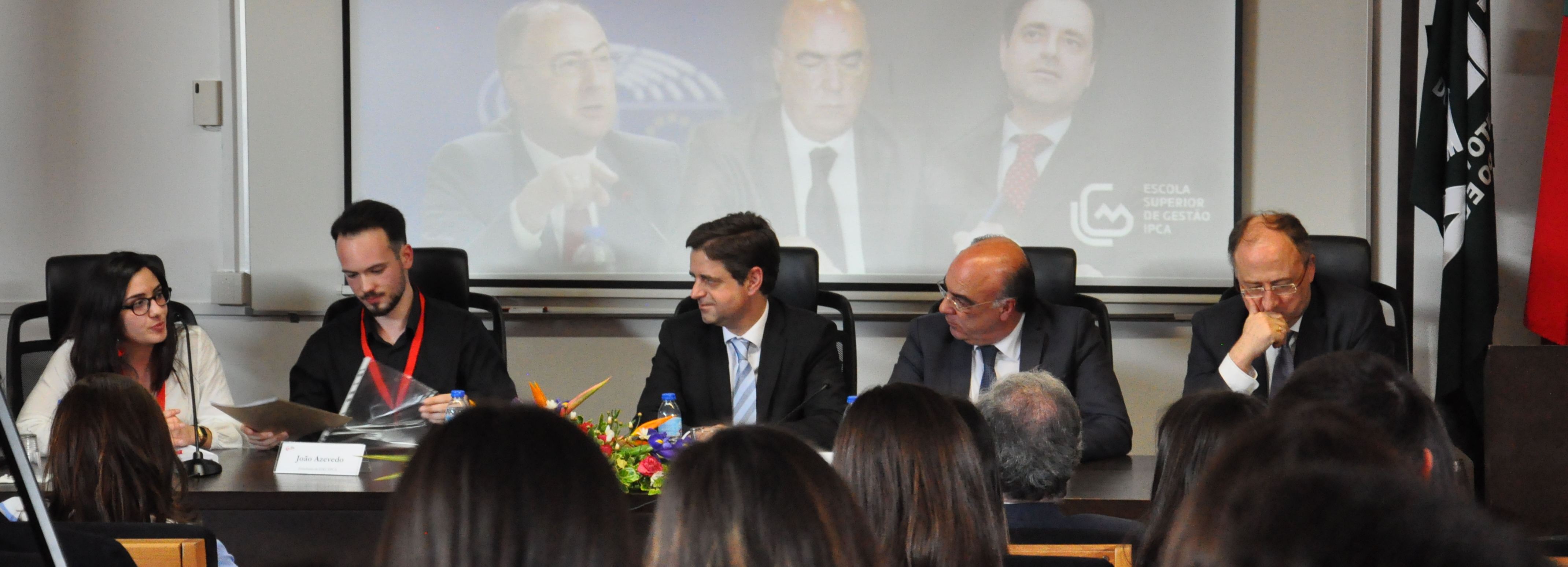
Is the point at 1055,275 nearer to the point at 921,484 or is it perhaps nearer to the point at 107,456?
the point at 921,484

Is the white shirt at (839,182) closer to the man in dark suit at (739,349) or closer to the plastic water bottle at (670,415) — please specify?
the man in dark suit at (739,349)

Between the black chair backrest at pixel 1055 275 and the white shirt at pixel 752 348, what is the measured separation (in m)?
0.81

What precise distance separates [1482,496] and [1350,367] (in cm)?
244

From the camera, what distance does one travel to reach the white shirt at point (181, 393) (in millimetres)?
2750

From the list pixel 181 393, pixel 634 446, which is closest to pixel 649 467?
pixel 634 446

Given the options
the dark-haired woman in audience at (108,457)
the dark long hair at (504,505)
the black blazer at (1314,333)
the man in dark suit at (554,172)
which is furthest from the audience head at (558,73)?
the dark long hair at (504,505)

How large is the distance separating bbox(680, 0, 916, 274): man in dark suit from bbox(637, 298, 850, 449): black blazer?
1036 millimetres

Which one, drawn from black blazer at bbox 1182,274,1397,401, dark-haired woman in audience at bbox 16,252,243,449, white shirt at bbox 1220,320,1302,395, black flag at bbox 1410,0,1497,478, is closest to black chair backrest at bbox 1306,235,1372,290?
black blazer at bbox 1182,274,1397,401

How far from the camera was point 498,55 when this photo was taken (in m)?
4.08

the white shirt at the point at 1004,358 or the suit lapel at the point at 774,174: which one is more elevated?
the suit lapel at the point at 774,174

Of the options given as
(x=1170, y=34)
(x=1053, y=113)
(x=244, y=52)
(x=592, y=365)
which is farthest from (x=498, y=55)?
(x=1170, y=34)

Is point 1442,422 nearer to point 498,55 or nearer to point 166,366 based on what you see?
point 166,366

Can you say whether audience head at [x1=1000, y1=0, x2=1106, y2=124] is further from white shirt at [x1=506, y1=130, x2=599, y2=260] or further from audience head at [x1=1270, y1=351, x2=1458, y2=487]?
audience head at [x1=1270, y1=351, x2=1458, y2=487]

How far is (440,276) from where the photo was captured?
11.5 feet
